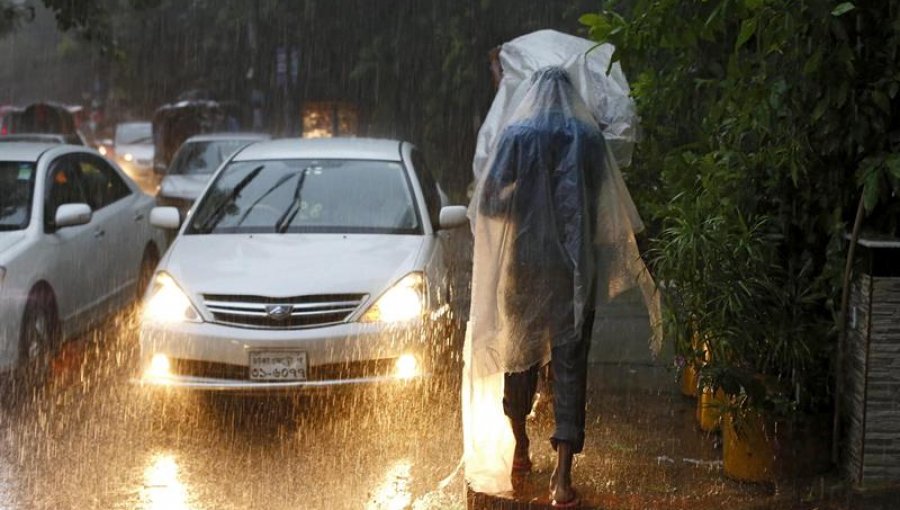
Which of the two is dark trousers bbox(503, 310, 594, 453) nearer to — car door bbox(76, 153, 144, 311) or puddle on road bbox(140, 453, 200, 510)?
puddle on road bbox(140, 453, 200, 510)

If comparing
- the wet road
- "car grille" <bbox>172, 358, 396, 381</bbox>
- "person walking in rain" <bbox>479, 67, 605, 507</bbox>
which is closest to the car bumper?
"car grille" <bbox>172, 358, 396, 381</bbox>

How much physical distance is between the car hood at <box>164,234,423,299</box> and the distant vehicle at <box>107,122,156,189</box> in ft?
71.5

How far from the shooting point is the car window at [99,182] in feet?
32.2

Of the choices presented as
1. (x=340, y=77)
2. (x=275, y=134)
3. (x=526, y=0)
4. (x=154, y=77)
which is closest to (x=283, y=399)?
(x=526, y=0)

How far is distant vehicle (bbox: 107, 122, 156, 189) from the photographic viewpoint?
3034 centimetres

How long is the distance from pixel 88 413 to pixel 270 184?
6.62 ft

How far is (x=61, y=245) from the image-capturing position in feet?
28.6

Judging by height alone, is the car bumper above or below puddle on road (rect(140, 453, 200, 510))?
above

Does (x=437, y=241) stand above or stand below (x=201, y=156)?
above

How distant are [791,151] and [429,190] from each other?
3.78m

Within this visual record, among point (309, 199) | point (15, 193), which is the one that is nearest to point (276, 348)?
point (309, 199)

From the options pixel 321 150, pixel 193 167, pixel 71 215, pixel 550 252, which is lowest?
pixel 193 167

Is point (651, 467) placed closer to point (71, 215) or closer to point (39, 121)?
point (71, 215)

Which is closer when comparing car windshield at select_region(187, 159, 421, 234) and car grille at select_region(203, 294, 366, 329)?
car grille at select_region(203, 294, 366, 329)
